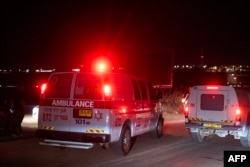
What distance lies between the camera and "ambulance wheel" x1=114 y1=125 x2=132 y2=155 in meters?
11.1

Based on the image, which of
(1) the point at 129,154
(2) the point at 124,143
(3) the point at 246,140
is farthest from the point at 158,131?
(2) the point at 124,143

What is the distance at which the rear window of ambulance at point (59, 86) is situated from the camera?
10773 millimetres

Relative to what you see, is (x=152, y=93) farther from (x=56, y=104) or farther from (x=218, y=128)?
(x=56, y=104)

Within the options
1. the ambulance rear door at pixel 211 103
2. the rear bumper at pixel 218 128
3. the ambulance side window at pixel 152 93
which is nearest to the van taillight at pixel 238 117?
the rear bumper at pixel 218 128

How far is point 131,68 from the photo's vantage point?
26.8m

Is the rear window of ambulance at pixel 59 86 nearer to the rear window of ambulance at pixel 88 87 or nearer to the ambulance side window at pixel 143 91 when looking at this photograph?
the rear window of ambulance at pixel 88 87

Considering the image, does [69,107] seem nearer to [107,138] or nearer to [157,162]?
[107,138]

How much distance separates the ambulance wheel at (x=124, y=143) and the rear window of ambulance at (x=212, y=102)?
10.8ft

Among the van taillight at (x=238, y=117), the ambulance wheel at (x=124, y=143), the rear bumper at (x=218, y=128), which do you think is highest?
the van taillight at (x=238, y=117)

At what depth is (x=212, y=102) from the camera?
1361cm

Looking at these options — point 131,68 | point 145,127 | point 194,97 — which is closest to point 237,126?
point 194,97

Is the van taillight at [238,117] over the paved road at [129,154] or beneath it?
over

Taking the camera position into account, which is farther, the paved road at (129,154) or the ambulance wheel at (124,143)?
the ambulance wheel at (124,143)

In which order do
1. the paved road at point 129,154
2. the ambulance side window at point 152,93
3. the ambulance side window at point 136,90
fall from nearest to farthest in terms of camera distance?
1. the paved road at point 129,154
2. the ambulance side window at point 136,90
3. the ambulance side window at point 152,93
